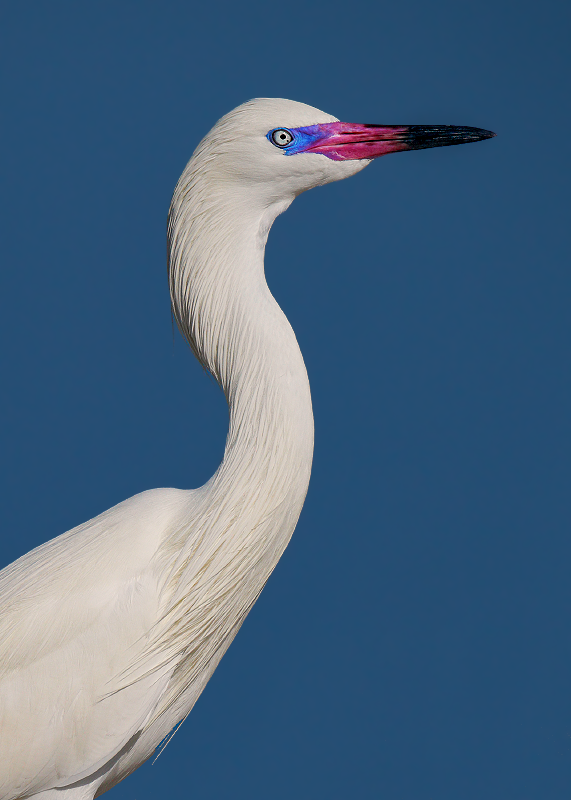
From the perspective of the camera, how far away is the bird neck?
5.41 feet

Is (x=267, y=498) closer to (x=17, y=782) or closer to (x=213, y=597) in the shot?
(x=213, y=597)

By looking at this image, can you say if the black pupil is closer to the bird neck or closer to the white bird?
the white bird

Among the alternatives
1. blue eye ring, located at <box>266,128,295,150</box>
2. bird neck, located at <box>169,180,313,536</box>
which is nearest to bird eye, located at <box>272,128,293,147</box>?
blue eye ring, located at <box>266,128,295,150</box>

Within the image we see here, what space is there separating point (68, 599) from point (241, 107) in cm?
101

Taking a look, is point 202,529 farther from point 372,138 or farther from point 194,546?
point 372,138

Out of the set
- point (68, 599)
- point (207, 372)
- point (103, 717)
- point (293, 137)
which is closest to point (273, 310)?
point (207, 372)

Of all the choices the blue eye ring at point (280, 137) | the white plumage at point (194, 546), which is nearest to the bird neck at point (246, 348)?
the white plumage at point (194, 546)

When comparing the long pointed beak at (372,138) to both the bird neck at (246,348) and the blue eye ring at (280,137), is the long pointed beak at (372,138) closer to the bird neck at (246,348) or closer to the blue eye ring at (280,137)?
the blue eye ring at (280,137)

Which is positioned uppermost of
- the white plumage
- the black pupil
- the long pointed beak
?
the black pupil

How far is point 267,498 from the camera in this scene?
1687 mm

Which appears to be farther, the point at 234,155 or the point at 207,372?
the point at 207,372

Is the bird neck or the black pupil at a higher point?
the black pupil

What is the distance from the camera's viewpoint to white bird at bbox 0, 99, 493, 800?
5.44 feet

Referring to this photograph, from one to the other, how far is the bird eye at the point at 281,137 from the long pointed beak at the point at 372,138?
0.05ft
